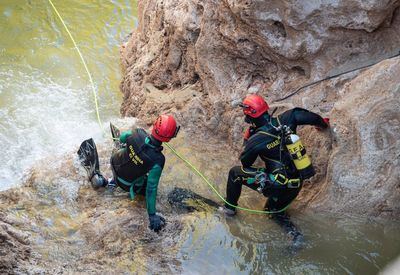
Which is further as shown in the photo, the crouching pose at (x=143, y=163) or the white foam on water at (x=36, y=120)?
the white foam on water at (x=36, y=120)

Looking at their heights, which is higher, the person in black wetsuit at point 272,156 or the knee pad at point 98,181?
the person in black wetsuit at point 272,156

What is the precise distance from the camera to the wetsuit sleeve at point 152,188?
18.5ft

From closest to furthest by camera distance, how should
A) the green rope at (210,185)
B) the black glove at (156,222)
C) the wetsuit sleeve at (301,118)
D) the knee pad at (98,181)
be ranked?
the black glove at (156,222), the wetsuit sleeve at (301,118), the green rope at (210,185), the knee pad at (98,181)

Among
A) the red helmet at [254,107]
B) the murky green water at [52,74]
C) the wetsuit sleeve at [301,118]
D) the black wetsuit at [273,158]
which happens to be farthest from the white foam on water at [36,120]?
the wetsuit sleeve at [301,118]

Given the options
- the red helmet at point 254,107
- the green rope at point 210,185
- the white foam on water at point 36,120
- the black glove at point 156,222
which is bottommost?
the white foam on water at point 36,120

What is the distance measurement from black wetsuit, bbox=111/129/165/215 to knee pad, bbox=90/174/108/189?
0.27 metres

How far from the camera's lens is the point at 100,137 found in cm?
869

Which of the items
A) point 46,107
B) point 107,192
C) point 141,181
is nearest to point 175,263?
point 141,181

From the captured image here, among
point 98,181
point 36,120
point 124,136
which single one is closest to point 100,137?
point 36,120

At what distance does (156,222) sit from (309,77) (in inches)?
118

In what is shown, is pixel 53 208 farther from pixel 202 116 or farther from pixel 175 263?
pixel 202 116

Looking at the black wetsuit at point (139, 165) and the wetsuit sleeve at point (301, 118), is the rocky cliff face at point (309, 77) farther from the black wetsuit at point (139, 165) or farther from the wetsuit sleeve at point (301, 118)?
the black wetsuit at point (139, 165)

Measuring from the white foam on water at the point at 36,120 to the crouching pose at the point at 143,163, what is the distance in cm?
184

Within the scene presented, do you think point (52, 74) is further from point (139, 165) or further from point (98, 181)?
point (139, 165)
